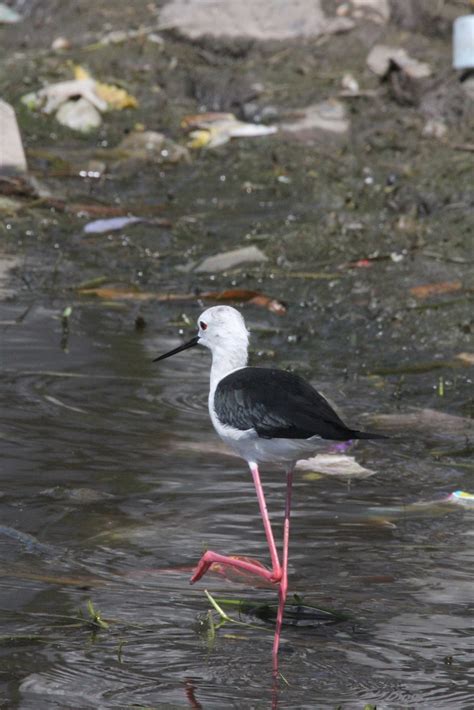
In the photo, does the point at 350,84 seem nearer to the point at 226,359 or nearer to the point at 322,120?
the point at 322,120

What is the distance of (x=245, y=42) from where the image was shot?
1066 cm

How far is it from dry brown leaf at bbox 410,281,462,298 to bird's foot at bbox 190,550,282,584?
10.8 feet

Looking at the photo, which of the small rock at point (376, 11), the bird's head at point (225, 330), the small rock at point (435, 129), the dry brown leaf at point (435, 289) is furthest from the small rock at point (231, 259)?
the bird's head at point (225, 330)

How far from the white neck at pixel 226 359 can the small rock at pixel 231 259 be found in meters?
3.50

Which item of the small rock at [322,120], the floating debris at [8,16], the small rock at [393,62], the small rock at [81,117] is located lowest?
the small rock at [81,117]

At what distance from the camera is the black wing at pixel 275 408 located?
3779 mm

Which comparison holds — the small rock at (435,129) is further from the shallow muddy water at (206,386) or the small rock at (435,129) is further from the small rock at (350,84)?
the small rock at (350,84)

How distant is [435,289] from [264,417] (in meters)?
3.48

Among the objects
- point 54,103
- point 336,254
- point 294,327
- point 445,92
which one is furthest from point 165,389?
point 54,103

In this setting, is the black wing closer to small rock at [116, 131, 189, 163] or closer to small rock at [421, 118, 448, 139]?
small rock at [421, 118, 448, 139]

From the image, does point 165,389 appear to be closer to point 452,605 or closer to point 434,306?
point 434,306

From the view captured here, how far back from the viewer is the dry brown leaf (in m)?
7.17

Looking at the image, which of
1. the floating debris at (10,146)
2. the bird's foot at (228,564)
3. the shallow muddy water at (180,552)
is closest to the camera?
the shallow muddy water at (180,552)

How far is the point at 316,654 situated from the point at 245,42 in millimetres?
7657
